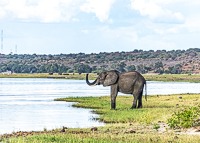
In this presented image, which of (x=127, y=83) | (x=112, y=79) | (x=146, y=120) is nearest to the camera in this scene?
(x=146, y=120)

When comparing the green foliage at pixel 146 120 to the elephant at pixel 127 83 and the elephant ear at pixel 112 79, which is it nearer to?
the elephant at pixel 127 83

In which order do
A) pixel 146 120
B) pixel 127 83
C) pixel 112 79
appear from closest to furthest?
pixel 146 120 → pixel 127 83 → pixel 112 79

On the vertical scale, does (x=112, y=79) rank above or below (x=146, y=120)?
above

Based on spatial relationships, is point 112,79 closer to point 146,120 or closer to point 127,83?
point 127,83

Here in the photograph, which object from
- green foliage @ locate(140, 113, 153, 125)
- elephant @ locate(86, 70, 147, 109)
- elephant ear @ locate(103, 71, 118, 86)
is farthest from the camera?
elephant ear @ locate(103, 71, 118, 86)

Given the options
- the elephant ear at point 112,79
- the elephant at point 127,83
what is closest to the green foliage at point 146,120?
the elephant at point 127,83

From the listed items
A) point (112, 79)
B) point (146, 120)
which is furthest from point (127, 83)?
point (146, 120)

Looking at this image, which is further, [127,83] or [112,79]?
[112,79]

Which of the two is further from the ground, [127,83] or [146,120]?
[127,83]

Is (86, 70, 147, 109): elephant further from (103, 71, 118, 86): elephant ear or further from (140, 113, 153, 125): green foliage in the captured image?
(140, 113, 153, 125): green foliage

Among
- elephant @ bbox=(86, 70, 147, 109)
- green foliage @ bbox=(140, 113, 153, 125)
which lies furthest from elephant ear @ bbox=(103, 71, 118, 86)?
green foliage @ bbox=(140, 113, 153, 125)

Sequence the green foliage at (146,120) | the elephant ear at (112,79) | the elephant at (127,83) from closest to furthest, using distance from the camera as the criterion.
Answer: the green foliage at (146,120) → the elephant at (127,83) → the elephant ear at (112,79)

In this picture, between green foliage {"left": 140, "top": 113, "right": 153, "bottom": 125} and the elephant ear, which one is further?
the elephant ear

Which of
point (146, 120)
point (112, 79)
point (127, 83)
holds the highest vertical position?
point (112, 79)
